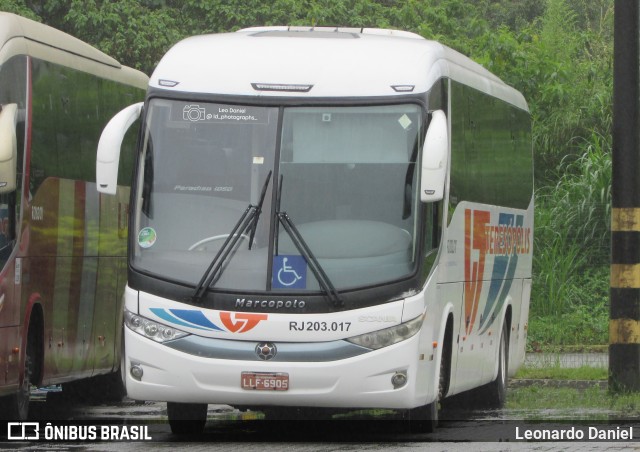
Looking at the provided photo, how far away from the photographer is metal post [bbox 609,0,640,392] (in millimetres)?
17125

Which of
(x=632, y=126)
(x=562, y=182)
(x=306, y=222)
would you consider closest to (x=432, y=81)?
(x=306, y=222)

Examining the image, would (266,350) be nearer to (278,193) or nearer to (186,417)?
(278,193)

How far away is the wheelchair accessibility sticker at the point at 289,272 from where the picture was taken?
40.7 ft

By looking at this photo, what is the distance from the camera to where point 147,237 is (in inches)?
503

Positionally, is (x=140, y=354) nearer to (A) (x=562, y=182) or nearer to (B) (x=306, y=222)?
(B) (x=306, y=222)

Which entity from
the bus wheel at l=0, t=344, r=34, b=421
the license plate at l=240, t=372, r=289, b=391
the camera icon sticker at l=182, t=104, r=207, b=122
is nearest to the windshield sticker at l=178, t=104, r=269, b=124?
the camera icon sticker at l=182, t=104, r=207, b=122

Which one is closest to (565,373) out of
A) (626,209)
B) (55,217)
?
(626,209)

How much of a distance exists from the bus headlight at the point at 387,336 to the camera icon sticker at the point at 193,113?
2.26 metres

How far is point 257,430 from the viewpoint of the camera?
14180 mm

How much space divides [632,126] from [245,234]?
626cm

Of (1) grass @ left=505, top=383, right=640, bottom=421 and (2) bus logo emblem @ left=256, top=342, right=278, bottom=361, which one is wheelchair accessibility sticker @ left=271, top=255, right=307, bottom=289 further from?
(1) grass @ left=505, top=383, right=640, bottom=421

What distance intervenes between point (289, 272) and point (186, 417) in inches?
70.8

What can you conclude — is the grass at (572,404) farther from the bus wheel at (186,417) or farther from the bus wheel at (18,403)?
the bus wheel at (18,403)

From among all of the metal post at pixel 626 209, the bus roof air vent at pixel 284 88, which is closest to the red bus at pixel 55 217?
the bus roof air vent at pixel 284 88
